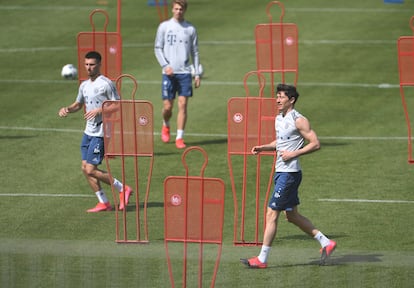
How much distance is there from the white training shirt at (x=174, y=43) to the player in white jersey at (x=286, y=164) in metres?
6.49

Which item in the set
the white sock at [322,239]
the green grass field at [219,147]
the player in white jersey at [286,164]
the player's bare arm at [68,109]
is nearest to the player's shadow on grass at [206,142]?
the green grass field at [219,147]

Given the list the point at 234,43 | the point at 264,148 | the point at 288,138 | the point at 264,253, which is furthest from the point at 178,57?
the point at 234,43

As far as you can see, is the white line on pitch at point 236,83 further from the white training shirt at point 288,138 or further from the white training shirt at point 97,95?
the white training shirt at point 288,138

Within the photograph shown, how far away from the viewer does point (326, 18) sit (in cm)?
3039

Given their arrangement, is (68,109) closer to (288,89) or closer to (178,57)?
(288,89)

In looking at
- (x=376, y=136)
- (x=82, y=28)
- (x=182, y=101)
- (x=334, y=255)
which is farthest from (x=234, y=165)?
(x=82, y=28)

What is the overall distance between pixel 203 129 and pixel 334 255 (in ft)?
25.2

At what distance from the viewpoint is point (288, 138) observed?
14.4 meters

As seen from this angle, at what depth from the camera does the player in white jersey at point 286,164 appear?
14.3 meters

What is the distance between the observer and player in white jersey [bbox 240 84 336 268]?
46.9ft

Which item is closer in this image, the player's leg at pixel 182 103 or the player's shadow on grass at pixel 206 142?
the player's leg at pixel 182 103

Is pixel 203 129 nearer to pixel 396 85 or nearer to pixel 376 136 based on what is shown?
pixel 376 136

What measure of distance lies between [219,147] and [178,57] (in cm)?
184

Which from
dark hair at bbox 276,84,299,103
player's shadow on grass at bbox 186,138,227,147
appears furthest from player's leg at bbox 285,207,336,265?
player's shadow on grass at bbox 186,138,227,147
